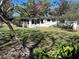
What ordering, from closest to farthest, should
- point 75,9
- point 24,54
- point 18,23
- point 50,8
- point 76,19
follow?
point 24,54, point 76,19, point 18,23, point 75,9, point 50,8

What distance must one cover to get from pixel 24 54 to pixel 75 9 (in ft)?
104

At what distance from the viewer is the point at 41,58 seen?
11.8ft

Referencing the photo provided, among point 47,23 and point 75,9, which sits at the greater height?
point 75,9

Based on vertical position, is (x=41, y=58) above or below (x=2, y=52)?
above

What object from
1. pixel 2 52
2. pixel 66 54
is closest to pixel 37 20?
pixel 2 52

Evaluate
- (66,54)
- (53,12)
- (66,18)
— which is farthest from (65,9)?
(66,54)

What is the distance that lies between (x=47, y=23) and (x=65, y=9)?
8.67 meters

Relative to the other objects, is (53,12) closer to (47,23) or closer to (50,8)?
(50,8)

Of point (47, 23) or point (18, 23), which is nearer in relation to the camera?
point (18, 23)

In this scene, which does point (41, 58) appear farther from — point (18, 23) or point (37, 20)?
point (37, 20)

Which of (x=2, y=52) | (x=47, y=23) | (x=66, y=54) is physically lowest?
(x=47, y=23)

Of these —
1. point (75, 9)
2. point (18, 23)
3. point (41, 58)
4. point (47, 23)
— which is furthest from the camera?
point (75, 9)

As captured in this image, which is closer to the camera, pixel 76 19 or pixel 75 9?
pixel 76 19

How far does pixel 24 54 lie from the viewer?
704cm
